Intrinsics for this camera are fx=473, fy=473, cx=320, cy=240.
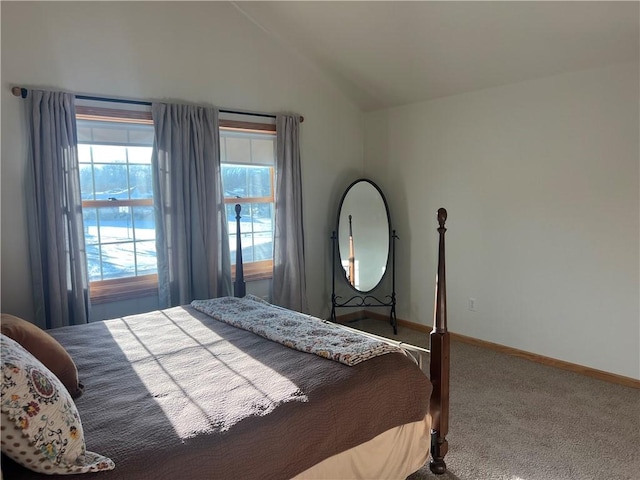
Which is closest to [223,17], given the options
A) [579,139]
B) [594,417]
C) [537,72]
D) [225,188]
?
[225,188]

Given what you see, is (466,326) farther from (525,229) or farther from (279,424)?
(279,424)

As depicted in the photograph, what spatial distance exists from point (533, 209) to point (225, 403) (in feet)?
9.46

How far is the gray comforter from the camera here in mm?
1409

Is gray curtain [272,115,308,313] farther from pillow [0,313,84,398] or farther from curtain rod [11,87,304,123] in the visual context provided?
pillow [0,313,84,398]

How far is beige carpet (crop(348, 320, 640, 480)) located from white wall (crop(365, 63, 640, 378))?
0.37 metres

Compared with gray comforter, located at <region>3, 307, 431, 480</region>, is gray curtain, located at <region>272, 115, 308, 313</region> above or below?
above

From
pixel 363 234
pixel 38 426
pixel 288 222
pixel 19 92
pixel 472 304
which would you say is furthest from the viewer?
pixel 363 234

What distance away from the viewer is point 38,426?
49.5 inches

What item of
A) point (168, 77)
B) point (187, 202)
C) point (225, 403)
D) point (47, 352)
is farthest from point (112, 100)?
point (225, 403)

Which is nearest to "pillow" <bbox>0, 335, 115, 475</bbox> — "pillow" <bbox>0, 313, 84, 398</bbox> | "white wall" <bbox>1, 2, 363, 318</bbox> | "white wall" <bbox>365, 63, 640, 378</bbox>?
"pillow" <bbox>0, 313, 84, 398</bbox>

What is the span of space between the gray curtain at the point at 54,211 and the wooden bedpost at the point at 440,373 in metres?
2.38

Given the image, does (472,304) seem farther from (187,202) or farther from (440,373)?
(187,202)

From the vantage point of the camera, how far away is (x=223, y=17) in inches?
151

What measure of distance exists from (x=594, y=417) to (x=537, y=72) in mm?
2354
